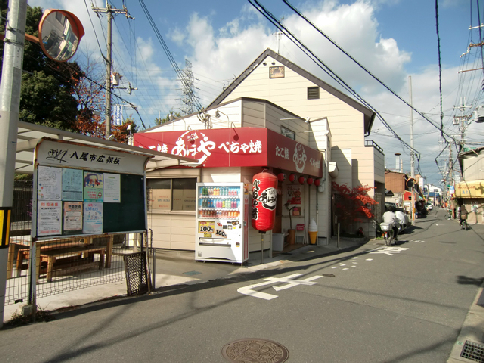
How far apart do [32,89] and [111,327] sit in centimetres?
1892

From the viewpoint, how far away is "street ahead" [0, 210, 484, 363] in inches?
168

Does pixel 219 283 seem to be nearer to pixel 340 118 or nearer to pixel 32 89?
pixel 340 118

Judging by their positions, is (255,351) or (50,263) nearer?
(255,351)

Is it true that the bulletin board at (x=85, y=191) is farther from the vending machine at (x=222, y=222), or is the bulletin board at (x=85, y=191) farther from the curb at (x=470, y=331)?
the curb at (x=470, y=331)

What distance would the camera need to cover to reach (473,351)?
455 cm

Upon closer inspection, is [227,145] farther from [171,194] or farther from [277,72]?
[277,72]

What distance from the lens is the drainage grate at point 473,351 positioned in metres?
4.38

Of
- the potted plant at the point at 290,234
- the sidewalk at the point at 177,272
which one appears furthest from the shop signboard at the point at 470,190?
the potted plant at the point at 290,234

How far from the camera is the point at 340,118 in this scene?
19578mm

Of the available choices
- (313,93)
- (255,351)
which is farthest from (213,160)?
(313,93)

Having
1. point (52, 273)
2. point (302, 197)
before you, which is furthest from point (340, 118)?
point (52, 273)

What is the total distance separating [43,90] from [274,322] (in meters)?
20.0

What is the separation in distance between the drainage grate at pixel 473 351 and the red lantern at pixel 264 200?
615cm

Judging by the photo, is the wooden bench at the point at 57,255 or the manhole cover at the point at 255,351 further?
the wooden bench at the point at 57,255
